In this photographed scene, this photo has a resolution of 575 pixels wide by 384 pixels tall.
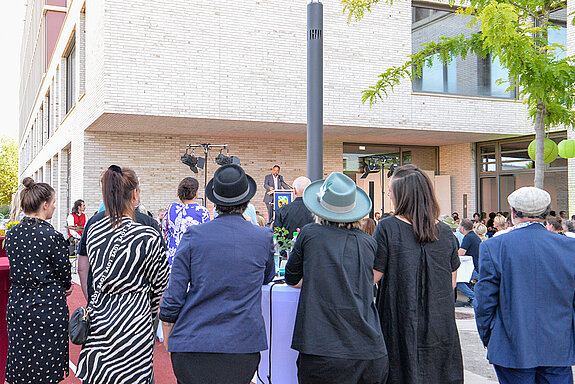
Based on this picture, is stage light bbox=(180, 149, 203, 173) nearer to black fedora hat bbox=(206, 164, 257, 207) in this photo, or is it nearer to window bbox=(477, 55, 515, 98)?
window bbox=(477, 55, 515, 98)

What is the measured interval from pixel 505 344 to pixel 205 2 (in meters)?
14.0

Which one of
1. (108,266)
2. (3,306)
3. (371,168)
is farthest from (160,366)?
(371,168)

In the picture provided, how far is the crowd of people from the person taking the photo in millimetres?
2744

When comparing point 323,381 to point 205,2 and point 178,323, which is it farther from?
point 205,2

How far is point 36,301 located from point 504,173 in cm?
1900

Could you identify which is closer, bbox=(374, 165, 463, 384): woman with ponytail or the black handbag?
the black handbag

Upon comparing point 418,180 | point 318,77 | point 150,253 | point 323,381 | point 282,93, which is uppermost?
point 282,93

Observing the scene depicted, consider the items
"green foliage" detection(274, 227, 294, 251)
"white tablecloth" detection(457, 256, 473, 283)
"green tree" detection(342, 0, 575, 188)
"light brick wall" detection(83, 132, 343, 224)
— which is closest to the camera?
"green foliage" detection(274, 227, 294, 251)

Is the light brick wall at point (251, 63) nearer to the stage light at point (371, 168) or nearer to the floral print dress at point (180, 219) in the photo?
the stage light at point (371, 168)

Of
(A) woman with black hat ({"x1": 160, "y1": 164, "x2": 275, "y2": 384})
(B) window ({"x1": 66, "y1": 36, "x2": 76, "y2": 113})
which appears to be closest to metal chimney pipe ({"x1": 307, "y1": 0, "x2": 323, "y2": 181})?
(A) woman with black hat ({"x1": 160, "y1": 164, "x2": 275, "y2": 384})

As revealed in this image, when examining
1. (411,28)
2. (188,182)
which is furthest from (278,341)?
(411,28)

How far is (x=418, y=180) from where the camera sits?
321 centimetres

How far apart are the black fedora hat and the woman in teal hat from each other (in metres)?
0.39

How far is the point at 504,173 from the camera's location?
1998 cm
